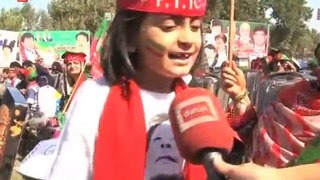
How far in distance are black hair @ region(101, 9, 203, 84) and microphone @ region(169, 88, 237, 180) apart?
0.42 m

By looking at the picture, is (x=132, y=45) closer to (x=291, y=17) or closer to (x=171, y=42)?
(x=171, y=42)

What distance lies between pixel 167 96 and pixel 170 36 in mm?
221

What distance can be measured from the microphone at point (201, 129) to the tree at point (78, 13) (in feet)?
116

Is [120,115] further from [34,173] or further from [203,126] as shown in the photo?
[34,173]

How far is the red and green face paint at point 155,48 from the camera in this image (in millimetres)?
2061

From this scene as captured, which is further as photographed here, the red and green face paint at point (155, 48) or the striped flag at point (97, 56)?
the striped flag at point (97, 56)

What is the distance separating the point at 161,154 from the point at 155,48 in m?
0.30

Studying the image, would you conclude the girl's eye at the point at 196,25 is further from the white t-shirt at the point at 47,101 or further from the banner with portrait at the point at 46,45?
the banner with portrait at the point at 46,45

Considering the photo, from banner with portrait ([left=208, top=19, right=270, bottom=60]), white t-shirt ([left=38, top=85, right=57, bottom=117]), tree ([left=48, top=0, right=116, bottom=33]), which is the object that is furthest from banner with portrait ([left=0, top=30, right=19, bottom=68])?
tree ([left=48, top=0, right=116, bottom=33])

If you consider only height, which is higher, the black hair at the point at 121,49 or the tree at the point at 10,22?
the black hair at the point at 121,49

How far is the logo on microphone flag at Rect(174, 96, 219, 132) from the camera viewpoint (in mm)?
1674

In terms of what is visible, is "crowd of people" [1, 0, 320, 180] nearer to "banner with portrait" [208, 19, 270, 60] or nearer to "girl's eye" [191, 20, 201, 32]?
"girl's eye" [191, 20, 201, 32]

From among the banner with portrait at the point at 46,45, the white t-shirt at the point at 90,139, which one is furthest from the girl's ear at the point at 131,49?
the banner with portrait at the point at 46,45

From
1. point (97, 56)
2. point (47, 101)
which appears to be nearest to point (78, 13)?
point (47, 101)
